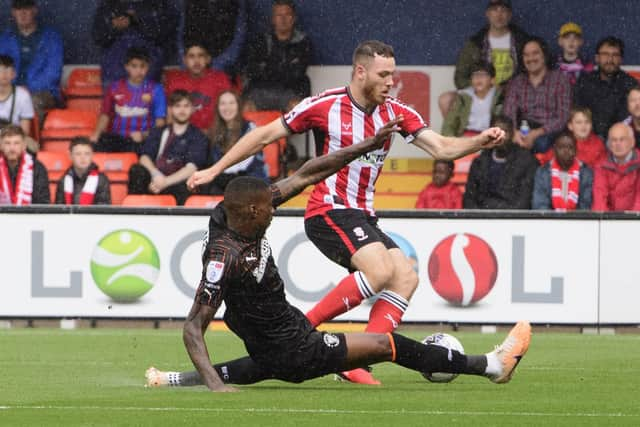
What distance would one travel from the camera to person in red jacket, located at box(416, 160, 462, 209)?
1628 centimetres

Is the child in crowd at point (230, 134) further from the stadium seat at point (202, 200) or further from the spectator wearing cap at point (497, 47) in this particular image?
the spectator wearing cap at point (497, 47)

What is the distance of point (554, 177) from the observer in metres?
15.7

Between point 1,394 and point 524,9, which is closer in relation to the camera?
point 1,394

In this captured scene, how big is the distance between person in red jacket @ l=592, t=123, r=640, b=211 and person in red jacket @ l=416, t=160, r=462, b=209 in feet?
4.90

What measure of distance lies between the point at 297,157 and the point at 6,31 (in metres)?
4.19

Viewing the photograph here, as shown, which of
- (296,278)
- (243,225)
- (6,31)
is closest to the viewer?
(243,225)

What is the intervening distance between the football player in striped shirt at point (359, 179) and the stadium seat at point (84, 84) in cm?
1017

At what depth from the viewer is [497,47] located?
18141mm

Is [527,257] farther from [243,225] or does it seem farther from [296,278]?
[243,225]

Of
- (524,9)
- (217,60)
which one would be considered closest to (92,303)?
(217,60)

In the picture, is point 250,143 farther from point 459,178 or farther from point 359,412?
point 459,178

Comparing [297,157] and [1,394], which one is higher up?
[297,157]

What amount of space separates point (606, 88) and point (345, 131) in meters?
8.68

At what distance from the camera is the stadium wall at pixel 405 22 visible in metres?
19.8
